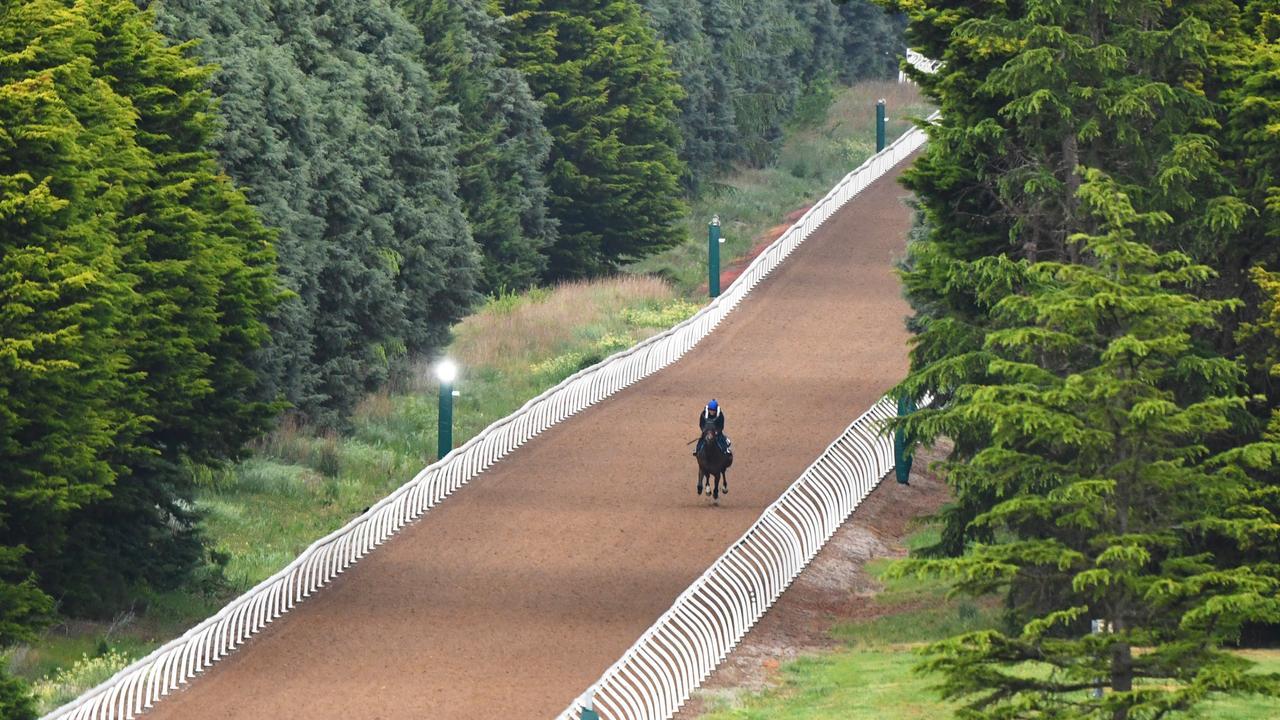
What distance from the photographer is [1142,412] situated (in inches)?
783

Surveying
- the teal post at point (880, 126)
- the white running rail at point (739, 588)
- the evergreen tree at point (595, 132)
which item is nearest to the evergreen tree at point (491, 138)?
the evergreen tree at point (595, 132)

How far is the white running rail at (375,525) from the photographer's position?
2611cm

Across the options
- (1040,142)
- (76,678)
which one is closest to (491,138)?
(1040,142)

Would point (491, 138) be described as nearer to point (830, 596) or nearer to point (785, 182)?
point (830, 596)

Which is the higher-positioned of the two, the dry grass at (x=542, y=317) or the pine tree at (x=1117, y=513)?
the pine tree at (x=1117, y=513)

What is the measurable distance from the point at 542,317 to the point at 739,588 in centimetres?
2737

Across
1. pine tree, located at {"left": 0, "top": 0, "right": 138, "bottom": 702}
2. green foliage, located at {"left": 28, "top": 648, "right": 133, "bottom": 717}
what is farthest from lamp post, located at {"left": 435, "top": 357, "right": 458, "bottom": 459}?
green foliage, located at {"left": 28, "top": 648, "right": 133, "bottom": 717}

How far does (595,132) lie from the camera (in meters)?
66.1

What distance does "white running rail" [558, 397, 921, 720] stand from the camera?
26.1m

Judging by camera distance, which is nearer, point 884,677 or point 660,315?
point 884,677

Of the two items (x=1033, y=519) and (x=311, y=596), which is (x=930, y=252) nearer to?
(x=1033, y=519)

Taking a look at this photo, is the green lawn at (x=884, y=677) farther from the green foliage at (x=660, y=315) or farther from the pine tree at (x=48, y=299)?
the green foliage at (x=660, y=315)

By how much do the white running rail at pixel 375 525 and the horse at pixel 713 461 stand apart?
4590mm

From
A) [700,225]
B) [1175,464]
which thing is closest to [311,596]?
[1175,464]
